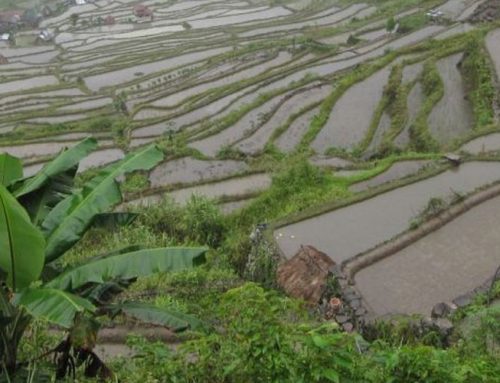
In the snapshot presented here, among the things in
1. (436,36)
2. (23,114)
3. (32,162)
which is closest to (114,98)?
(23,114)

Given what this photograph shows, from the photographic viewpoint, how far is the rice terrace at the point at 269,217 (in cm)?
366

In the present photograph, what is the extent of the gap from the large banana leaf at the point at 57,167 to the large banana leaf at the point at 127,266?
792 mm

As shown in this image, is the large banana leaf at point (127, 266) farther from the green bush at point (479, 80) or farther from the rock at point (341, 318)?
the green bush at point (479, 80)

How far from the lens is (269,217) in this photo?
27.8 feet

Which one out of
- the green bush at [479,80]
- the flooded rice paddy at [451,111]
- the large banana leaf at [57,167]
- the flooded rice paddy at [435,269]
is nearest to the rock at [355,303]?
the flooded rice paddy at [435,269]

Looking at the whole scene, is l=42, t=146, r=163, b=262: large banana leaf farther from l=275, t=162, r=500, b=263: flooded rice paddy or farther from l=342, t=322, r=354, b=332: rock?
l=275, t=162, r=500, b=263: flooded rice paddy

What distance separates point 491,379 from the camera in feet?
11.1

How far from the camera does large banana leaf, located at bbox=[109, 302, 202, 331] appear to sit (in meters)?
4.08

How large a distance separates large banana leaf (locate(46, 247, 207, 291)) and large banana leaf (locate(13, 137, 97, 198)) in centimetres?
79

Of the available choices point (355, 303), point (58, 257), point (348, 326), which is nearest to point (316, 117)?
point (355, 303)

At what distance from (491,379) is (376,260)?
3317mm

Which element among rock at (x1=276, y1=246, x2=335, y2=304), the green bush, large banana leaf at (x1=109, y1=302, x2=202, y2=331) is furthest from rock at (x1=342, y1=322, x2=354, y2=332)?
the green bush

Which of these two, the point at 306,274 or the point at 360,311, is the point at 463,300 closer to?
the point at 360,311

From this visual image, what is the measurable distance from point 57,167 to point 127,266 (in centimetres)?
117
